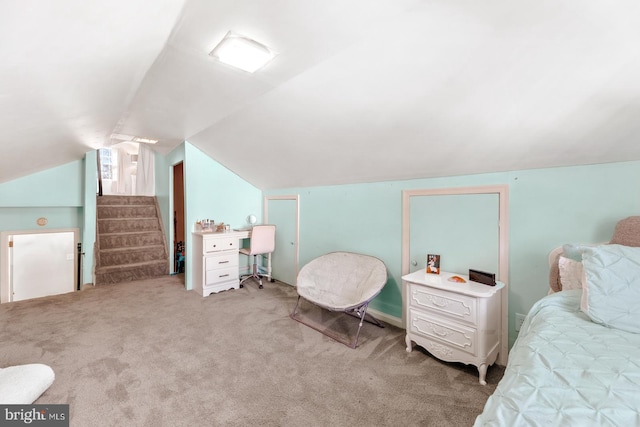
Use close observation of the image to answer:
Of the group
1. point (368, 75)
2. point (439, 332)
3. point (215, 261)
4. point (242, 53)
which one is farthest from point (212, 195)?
point (439, 332)

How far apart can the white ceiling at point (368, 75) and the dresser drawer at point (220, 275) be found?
2.16 m

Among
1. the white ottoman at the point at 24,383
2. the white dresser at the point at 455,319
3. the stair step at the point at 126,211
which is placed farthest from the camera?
the stair step at the point at 126,211

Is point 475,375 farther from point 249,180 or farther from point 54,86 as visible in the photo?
point 249,180

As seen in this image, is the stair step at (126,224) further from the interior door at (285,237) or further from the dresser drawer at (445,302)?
the dresser drawer at (445,302)

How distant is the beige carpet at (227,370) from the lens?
164 cm

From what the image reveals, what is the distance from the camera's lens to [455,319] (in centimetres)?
203

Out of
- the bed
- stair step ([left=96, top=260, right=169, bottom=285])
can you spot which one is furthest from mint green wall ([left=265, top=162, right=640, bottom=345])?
stair step ([left=96, top=260, right=169, bottom=285])

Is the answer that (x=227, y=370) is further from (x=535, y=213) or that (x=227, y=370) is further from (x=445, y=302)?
(x=535, y=213)

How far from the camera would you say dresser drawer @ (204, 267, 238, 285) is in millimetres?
3713

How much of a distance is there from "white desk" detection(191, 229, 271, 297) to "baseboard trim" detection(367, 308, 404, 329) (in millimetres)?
2085

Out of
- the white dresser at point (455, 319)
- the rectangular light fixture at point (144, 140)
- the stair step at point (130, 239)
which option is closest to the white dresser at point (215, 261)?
the rectangular light fixture at point (144, 140)

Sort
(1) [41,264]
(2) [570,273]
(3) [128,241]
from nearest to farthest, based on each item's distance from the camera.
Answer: (2) [570,273], (1) [41,264], (3) [128,241]

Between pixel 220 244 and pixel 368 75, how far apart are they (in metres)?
3.05

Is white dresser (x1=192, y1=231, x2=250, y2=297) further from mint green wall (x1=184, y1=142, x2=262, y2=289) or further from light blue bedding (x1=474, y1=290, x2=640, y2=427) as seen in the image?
light blue bedding (x1=474, y1=290, x2=640, y2=427)
